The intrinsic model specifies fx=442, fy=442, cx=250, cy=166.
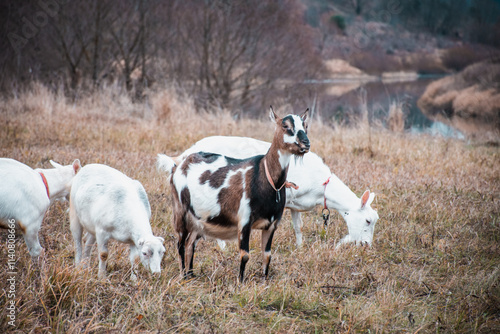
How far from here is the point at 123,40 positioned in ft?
55.1

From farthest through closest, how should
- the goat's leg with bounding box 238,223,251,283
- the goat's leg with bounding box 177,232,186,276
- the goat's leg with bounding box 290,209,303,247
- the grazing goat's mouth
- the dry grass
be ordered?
the goat's leg with bounding box 290,209,303,247 < the goat's leg with bounding box 177,232,186,276 < the goat's leg with bounding box 238,223,251,283 < the grazing goat's mouth < the dry grass

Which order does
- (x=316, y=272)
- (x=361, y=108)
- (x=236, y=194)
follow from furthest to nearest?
1. (x=361, y=108)
2. (x=316, y=272)
3. (x=236, y=194)

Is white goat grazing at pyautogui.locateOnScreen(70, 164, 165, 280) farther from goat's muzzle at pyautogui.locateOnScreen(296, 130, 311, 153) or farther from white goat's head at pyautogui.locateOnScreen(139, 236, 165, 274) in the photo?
goat's muzzle at pyautogui.locateOnScreen(296, 130, 311, 153)

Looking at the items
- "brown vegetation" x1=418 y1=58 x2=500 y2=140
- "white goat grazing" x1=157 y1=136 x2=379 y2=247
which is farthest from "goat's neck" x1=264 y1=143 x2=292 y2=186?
"brown vegetation" x1=418 y1=58 x2=500 y2=140

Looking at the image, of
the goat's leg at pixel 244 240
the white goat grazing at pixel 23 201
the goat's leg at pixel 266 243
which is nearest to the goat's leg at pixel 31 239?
the white goat grazing at pixel 23 201

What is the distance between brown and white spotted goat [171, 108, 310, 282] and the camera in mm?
3811

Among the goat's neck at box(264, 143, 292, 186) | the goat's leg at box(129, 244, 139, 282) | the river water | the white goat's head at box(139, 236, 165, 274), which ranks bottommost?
the river water

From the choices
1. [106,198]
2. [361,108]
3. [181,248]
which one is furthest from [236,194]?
[361,108]

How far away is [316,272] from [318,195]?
1.36 metres

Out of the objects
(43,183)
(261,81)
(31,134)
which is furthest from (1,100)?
(43,183)

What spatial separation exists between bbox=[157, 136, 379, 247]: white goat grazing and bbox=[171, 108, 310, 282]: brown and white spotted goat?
933 millimetres

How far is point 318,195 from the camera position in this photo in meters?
5.54

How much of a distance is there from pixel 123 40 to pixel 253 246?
45.6 feet

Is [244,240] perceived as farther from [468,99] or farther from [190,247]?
[468,99]
